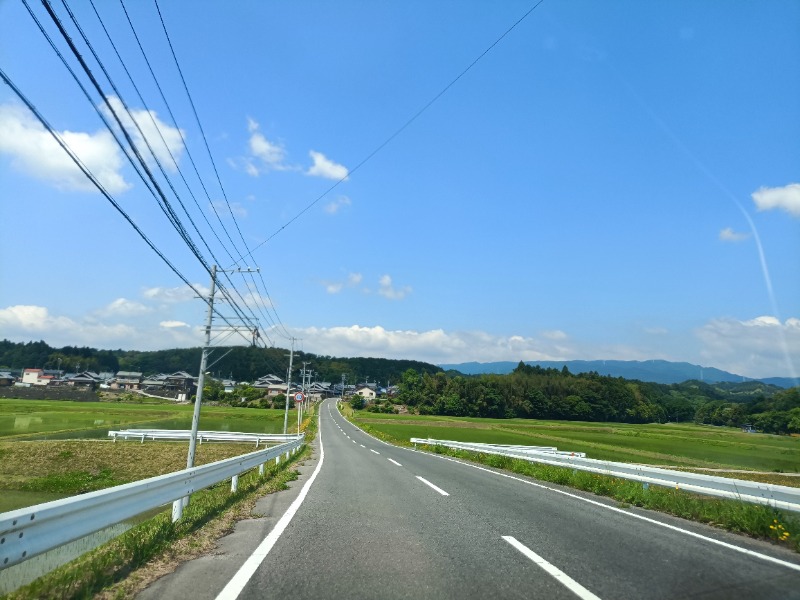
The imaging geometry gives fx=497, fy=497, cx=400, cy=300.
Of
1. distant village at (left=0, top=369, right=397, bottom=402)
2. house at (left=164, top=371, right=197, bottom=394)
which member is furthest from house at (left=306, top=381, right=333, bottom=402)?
house at (left=164, top=371, right=197, bottom=394)

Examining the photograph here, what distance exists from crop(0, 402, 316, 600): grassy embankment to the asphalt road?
41 cm

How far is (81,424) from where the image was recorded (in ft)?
149

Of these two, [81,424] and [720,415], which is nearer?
[81,424]

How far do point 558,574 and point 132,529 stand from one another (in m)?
6.26

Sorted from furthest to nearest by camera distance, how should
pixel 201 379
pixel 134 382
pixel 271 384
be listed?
pixel 271 384 < pixel 134 382 < pixel 201 379

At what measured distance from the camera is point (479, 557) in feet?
19.6

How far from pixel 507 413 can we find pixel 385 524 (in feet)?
388

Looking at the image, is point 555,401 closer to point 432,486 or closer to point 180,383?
point 180,383

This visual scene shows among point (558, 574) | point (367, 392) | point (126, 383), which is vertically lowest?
point (367, 392)

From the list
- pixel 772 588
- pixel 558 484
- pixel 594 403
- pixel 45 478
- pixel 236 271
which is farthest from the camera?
pixel 594 403

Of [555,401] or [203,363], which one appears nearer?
[203,363]

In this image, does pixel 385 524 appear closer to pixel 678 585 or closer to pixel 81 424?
pixel 678 585

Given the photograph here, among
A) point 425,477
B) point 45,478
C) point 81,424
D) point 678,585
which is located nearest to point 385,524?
point 678,585

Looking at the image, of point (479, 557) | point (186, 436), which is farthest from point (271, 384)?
point (479, 557)
